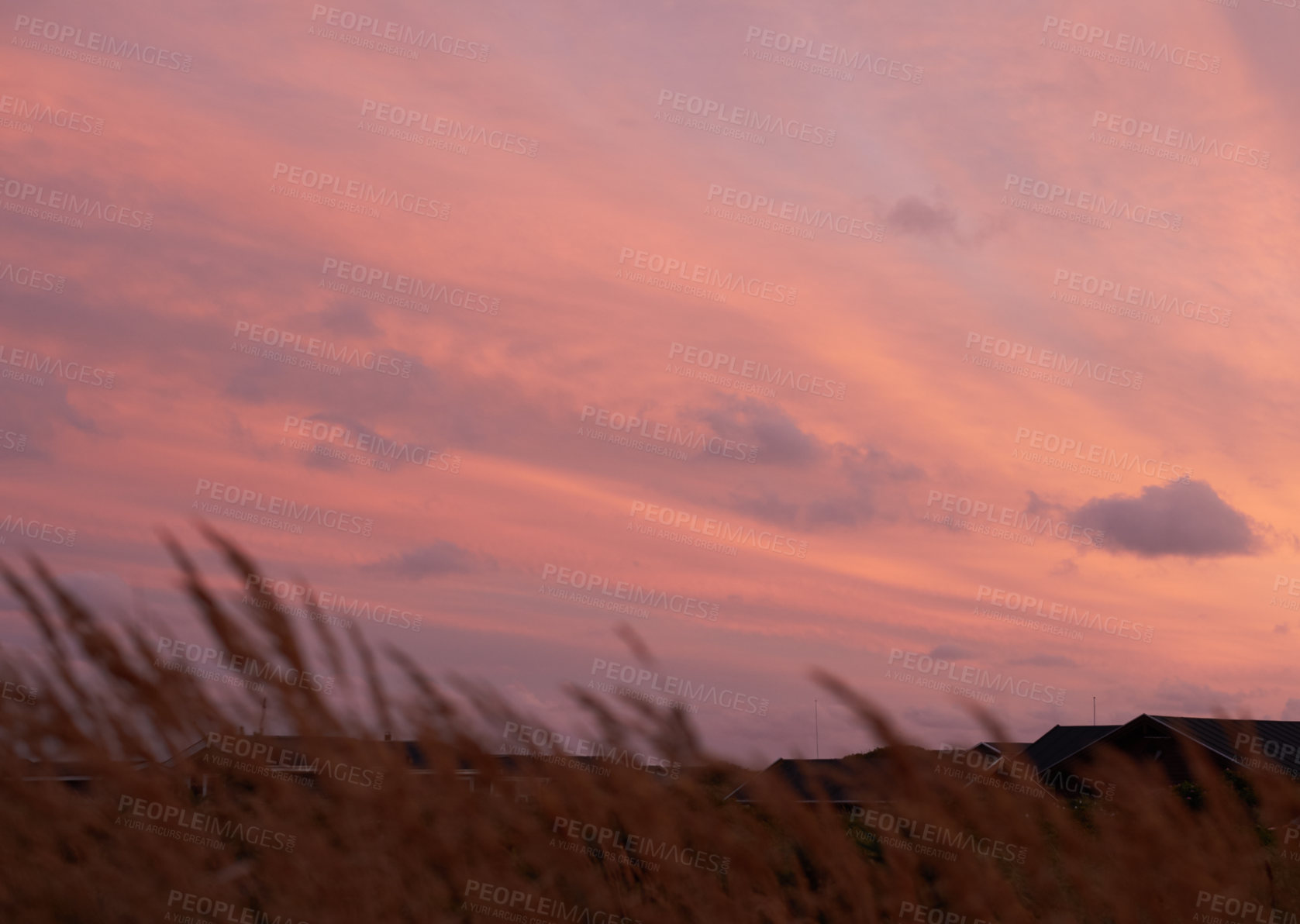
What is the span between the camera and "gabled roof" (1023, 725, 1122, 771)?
39.9 meters

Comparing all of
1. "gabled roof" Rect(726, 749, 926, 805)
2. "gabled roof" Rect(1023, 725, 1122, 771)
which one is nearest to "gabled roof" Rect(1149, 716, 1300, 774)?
"gabled roof" Rect(1023, 725, 1122, 771)

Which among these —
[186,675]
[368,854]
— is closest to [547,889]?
[368,854]

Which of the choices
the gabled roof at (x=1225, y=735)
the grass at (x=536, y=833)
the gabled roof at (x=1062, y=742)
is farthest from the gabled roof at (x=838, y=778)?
the gabled roof at (x=1062, y=742)

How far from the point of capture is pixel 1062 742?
1736 inches

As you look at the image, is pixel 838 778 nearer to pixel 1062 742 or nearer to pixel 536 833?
pixel 536 833

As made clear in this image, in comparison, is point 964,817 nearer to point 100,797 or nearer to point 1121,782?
point 1121,782

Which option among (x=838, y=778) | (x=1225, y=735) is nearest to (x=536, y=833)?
(x=838, y=778)

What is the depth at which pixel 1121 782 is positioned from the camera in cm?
382

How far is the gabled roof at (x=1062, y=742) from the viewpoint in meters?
39.9

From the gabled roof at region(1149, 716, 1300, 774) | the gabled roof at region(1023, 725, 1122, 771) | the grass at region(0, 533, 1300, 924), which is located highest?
the grass at region(0, 533, 1300, 924)

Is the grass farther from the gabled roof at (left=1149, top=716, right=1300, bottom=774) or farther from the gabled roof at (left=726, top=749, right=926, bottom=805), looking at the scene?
the gabled roof at (left=1149, top=716, right=1300, bottom=774)

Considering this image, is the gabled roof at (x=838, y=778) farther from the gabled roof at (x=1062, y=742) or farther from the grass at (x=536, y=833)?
the gabled roof at (x=1062, y=742)

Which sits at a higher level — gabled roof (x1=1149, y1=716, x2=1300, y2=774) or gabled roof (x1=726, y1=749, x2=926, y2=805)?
gabled roof (x1=726, y1=749, x2=926, y2=805)

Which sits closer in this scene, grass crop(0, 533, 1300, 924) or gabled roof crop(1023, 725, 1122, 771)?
grass crop(0, 533, 1300, 924)
